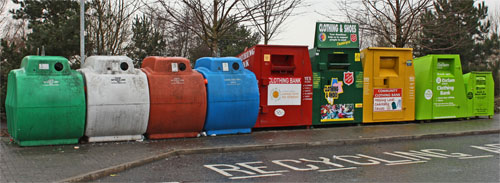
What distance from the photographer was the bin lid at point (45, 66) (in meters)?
7.65

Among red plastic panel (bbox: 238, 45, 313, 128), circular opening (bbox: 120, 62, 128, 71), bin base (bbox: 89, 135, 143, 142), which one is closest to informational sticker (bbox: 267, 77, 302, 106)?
red plastic panel (bbox: 238, 45, 313, 128)

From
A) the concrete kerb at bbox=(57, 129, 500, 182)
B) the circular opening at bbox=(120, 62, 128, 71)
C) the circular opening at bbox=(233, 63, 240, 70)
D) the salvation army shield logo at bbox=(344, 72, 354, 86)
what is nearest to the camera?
the concrete kerb at bbox=(57, 129, 500, 182)

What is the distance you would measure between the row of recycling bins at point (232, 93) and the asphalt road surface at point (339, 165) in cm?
173

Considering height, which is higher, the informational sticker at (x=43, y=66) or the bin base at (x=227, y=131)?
the informational sticker at (x=43, y=66)

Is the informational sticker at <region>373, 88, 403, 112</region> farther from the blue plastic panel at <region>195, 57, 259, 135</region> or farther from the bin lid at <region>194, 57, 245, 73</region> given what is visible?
the bin lid at <region>194, 57, 245, 73</region>

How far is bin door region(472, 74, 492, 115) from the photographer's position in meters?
12.6

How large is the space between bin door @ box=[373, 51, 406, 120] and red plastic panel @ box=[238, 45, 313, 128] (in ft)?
6.65

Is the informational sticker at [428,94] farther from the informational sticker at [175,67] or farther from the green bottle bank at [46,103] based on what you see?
the green bottle bank at [46,103]

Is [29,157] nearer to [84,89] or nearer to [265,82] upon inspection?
[84,89]

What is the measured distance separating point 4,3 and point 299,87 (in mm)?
28095

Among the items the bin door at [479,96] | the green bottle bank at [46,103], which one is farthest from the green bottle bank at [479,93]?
the green bottle bank at [46,103]

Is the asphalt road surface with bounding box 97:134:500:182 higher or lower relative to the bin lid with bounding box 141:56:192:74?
lower

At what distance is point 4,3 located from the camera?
29.6 meters

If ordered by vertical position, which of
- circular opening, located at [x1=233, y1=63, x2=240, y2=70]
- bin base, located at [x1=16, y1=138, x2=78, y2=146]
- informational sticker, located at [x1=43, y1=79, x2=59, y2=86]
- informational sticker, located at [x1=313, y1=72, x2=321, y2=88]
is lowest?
bin base, located at [x1=16, y1=138, x2=78, y2=146]
